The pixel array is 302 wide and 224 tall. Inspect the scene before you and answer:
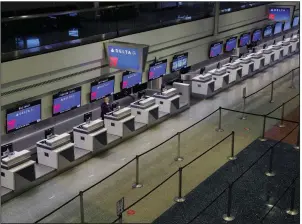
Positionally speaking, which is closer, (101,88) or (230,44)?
(101,88)

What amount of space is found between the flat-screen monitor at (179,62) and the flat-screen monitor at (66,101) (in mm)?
4778

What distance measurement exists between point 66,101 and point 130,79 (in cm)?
278

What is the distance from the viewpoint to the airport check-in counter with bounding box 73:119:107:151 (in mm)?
11055

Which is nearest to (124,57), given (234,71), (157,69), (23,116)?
(157,69)

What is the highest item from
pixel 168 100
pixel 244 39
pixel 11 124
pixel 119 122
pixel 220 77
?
pixel 244 39

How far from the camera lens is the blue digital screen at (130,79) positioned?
501 inches

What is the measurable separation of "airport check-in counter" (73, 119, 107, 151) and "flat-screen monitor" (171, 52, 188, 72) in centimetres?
450

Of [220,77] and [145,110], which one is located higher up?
[220,77]

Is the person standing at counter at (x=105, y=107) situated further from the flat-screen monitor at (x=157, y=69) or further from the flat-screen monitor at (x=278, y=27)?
the flat-screen monitor at (x=278, y=27)

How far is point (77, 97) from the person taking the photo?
11.1 m

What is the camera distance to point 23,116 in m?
9.71

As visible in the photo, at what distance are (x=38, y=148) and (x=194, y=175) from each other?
12.9ft

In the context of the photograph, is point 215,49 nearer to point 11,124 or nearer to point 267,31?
point 267,31

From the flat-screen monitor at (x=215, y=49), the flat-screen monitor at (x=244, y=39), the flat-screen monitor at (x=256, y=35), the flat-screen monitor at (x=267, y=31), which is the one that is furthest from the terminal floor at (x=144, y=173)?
the flat-screen monitor at (x=267, y=31)
